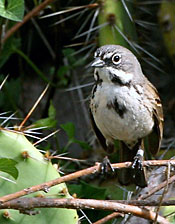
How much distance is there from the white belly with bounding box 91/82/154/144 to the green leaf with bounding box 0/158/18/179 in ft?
3.08

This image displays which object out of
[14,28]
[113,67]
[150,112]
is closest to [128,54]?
[113,67]

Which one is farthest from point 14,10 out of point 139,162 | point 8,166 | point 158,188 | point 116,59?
point 158,188

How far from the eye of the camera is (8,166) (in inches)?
95.3

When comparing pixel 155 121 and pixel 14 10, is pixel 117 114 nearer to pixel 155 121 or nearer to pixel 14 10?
pixel 155 121

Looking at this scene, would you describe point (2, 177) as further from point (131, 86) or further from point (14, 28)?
point (14, 28)

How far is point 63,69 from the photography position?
14.9ft

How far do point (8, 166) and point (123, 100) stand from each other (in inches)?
39.7

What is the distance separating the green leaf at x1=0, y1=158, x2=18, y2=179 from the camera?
95.0 inches

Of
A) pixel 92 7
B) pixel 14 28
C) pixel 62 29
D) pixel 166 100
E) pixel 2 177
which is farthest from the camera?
pixel 166 100

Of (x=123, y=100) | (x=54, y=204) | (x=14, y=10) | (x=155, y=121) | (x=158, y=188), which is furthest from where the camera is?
(x=155, y=121)

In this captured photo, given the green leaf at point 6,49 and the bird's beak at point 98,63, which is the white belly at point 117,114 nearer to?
the bird's beak at point 98,63

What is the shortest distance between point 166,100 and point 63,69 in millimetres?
1218

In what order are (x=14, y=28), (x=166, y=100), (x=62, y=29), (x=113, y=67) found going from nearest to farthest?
(x=113, y=67) → (x=14, y=28) → (x=62, y=29) → (x=166, y=100)

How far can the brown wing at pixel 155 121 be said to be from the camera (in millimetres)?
3439
